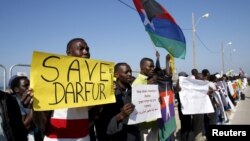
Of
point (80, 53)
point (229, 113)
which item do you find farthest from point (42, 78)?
point (229, 113)

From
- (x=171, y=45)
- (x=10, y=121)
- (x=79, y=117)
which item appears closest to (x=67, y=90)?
(x=79, y=117)

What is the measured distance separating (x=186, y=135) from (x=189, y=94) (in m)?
1.02

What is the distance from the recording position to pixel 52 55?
9.46 feet

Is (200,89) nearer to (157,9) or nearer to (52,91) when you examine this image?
(157,9)

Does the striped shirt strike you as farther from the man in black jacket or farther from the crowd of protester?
the man in black jacket

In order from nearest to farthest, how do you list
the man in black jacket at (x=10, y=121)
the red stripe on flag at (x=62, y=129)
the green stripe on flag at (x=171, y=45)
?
the man in black jacket at (x=10, y=121)
the red stripe on flag at (x=62, y=129)
the green stripe on flag at (x=171, y=45)

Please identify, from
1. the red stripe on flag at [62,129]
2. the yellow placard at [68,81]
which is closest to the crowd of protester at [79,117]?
the red stripe on flag at [62,129]

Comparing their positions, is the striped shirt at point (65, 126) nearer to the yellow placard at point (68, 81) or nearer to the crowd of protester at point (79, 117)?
the crowd of protester at point (79, 117)

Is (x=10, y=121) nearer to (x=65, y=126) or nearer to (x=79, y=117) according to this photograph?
(x=65, y=126)

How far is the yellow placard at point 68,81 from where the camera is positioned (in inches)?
107

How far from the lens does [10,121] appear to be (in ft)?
8.34

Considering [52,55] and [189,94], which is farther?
[189,94]

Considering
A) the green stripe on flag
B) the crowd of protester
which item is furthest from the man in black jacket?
the green stripe on flag

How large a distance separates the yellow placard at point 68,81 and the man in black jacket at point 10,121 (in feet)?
0.50
